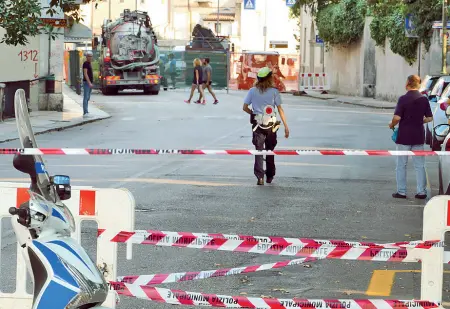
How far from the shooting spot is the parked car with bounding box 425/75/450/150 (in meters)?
23.2

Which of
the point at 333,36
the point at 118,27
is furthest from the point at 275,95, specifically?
the point at 333,36

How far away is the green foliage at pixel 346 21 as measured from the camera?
2207 inches

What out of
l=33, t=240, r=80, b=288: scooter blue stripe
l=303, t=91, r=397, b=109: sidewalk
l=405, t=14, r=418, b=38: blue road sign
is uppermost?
l=405, t=14, r=418, b=38: blue road sign

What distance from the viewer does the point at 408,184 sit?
1703 centimetres

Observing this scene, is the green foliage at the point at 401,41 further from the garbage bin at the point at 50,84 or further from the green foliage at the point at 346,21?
the garbage bin at the point at 50,84

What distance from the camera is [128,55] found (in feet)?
168

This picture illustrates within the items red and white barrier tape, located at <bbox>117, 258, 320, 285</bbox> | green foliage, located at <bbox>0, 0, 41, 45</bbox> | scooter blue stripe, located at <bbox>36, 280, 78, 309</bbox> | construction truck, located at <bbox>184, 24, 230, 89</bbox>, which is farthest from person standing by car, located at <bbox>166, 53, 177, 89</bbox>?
scooter blue stripe, located at <bbox>36, 280, 78, 309</bbox>

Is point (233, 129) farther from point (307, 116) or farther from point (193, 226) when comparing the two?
point (193, 226)

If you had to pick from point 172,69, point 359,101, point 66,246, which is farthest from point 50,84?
point 66,246

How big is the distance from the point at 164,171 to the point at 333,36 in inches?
1628

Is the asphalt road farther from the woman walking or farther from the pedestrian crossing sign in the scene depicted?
the pedestrian crossing sign

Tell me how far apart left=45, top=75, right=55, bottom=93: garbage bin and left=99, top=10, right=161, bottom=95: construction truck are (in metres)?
15.9

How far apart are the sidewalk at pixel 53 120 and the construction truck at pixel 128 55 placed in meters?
11.4

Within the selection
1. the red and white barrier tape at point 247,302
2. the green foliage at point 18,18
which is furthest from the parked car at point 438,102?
the red and white barrier tape at point 247,302
